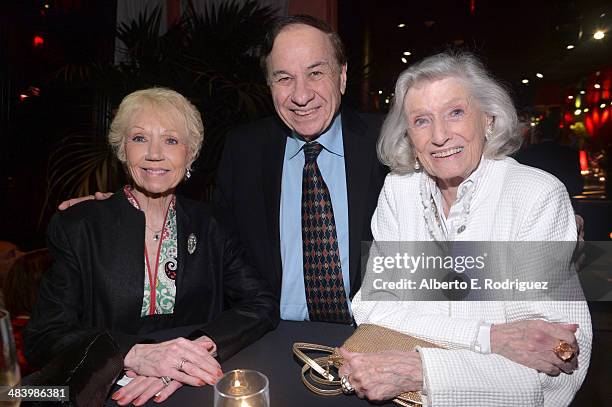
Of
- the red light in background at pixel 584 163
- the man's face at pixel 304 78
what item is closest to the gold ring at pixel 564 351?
the man's face at pixel 304 78

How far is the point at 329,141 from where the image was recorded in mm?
2213

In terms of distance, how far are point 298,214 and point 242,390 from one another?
1.23 metres

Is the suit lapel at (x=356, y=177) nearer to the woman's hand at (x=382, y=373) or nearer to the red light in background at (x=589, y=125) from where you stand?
the woman's hand at (x=382, y=373)

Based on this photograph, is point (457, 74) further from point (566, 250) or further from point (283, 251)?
point (283, 251)

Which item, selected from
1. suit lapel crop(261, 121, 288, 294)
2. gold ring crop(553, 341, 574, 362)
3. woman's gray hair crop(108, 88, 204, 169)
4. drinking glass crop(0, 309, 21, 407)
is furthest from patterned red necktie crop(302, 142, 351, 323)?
drinking glass crop(0, 309, 21, 407)

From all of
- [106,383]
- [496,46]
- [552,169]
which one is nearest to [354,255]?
[106,383]

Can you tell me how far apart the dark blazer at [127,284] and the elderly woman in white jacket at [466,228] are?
0.46 meters

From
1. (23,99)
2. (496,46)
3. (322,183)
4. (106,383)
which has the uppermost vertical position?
(496,46)

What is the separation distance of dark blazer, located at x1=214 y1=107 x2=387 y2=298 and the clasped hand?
30.1 inches

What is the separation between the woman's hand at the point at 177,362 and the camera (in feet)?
4.34

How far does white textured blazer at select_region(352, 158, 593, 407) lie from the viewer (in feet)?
4.03

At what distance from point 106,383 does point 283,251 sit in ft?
3.64

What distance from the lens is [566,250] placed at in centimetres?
138

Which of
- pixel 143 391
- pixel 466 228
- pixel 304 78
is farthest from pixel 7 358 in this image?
pixel 304 78
